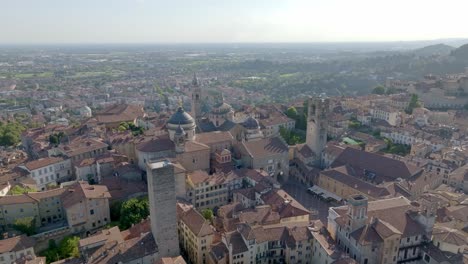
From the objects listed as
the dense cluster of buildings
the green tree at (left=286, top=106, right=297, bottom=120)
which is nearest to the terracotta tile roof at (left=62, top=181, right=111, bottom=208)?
the dense cluster of buildings

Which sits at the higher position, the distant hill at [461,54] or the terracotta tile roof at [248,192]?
the distant hill at [461,54]

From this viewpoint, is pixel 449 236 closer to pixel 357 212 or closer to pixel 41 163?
pixel 357 212

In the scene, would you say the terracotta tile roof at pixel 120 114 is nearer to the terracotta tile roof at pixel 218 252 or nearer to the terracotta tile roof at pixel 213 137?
the terracotta tile roof at pixel 213 137

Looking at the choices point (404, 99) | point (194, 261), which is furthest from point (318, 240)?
point (404, 99)

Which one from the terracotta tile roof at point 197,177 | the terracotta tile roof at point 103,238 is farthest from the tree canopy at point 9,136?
the terracotta tile roof at point 103,238

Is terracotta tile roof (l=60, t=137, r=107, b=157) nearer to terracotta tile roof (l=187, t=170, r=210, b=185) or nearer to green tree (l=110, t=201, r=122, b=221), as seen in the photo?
green tree (l=110, t=201, r=122, b=221)

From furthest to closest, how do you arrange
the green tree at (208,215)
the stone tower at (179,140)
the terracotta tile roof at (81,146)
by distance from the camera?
the terracotta tile roof at (81,146), the stone tower at (179,140), the green tree at (208,215)

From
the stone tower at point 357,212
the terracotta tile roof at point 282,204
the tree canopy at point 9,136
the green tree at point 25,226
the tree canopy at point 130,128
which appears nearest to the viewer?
the stone tower at point 357,212
